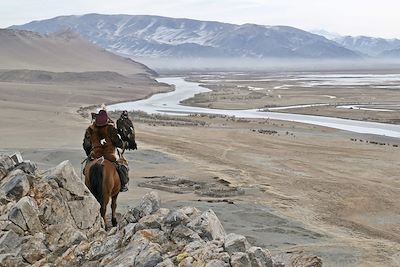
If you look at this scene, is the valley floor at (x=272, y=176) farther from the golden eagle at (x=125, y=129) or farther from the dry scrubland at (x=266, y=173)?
the golden eagle at (x=125, y=129)

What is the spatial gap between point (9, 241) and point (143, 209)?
1994 millimetres

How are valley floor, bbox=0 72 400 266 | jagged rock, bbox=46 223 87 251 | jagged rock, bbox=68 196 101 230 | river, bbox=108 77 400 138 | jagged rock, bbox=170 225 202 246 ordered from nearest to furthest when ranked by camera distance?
1. jagged rock, bbox=170 225 202 246
2. jagged rock, bbox=46 223 87 251
3. jagged rock, bbox=68 196 101 230
4. valley floor, bbox=0 72 400 266
5. river, bbox=108 77 400 138

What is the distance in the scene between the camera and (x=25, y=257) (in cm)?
777

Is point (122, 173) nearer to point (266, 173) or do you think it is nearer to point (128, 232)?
point (128, 232)

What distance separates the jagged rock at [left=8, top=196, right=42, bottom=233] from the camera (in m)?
8.35

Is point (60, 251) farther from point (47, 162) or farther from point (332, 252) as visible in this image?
point (47, 162)

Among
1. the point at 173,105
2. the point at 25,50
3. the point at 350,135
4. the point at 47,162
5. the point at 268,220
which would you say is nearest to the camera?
the point at 268,220

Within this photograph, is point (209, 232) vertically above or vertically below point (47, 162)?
above

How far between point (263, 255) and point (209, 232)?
98 cm

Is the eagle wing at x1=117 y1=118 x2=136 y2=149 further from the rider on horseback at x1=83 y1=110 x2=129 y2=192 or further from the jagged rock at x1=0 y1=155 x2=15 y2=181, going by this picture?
the jagged rock at x1=0 y1=155 x2=15 y2=181

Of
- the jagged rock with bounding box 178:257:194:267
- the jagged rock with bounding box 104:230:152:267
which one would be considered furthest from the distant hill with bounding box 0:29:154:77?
the jagged rock with bounding box 178:257:194:267

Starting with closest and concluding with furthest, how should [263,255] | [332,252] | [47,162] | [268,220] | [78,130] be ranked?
[263,255] < [332,252] < [268,220] < [47,162] < [78,130]

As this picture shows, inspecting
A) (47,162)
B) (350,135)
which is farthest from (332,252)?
(350,135)

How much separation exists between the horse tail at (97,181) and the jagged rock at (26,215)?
148 centimetres
